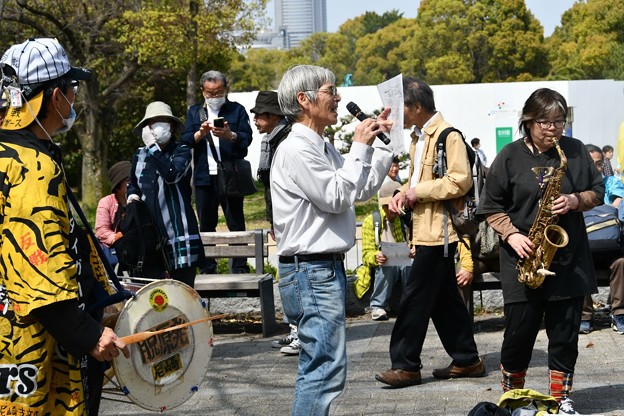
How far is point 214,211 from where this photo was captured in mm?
9531

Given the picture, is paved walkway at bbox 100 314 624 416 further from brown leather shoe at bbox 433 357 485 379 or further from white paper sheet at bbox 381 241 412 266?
white paper sheet at bbox 381 241 412 266

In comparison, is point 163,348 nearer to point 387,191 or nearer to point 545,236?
point 545,236

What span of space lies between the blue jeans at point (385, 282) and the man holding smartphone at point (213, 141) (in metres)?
1.54

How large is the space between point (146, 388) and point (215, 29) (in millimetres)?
22167

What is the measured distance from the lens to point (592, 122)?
116 ft

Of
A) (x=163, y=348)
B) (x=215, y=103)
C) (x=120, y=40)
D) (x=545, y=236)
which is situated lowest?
(x=163, y=348)

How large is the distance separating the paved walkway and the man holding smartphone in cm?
150

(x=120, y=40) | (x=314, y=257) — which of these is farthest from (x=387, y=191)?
(x=120, y=40)

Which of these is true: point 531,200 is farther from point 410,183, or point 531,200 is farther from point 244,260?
point 244,260

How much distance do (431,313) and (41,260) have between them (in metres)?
3.87

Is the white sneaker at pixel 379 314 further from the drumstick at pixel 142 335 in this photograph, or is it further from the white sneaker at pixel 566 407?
the drumstick at pixel 142 335

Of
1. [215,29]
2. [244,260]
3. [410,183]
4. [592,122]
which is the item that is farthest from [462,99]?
[410,183]

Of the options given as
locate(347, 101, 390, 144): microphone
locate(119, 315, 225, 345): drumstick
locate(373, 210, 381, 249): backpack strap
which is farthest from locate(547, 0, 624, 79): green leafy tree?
locate(119, 315, 225, 345): drumstick

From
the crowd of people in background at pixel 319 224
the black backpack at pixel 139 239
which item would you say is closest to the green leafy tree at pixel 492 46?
the crowd of people in background at pixel 319 224
